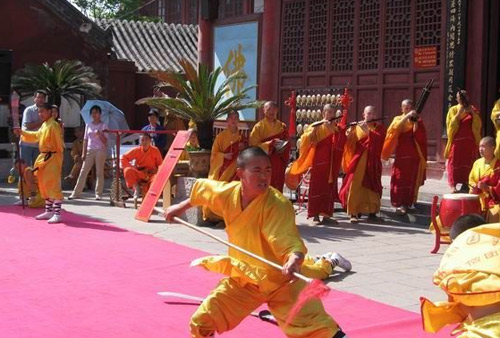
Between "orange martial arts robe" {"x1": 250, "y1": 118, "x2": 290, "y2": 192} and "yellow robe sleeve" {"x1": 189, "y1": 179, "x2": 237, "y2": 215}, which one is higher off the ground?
"orange martial arts robe" {"x1": 250, "y1": 118, "x2": 290, "y2": 192}

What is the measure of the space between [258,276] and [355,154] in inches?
248

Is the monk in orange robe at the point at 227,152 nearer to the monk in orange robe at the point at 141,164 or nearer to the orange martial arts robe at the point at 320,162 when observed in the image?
the orange martial arts robe at the point at 320,162

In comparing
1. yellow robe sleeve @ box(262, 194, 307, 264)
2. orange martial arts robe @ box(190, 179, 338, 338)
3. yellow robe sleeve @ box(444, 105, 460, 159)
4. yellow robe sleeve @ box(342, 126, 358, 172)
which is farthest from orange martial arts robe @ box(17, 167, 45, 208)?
yellow robe sleeve @ box(262, 194, 307, 264)

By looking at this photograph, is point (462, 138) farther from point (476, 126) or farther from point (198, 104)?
point (198, 104)

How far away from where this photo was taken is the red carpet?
16.8 ft

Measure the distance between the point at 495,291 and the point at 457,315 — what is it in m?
0.37

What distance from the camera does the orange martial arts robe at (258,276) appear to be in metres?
4.02

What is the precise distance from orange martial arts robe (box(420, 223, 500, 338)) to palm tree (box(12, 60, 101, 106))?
41.4ft

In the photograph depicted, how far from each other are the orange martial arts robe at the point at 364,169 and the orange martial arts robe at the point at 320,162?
0.19 meters

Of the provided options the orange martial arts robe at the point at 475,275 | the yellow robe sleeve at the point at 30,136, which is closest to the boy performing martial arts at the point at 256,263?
the orange martial arts robe at the point at 475,275

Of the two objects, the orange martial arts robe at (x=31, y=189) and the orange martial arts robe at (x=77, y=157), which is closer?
the orange martial arts robe at (x=31, y=189)

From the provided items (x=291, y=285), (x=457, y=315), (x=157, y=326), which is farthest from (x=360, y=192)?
(x=457, y=315)

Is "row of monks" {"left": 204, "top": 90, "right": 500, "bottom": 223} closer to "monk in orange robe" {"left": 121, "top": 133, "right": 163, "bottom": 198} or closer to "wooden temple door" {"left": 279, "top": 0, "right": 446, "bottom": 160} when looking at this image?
"wooden temple door" {"left": 279, "top": 0, "right": 446, "bottom": 160}

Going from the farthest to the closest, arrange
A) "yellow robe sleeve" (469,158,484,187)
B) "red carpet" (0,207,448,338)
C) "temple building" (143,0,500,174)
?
"temple building" (143,0,500,174), "yellow robe sleeve" (469,158,484,187), "red carpet" (0,207,448,338)
